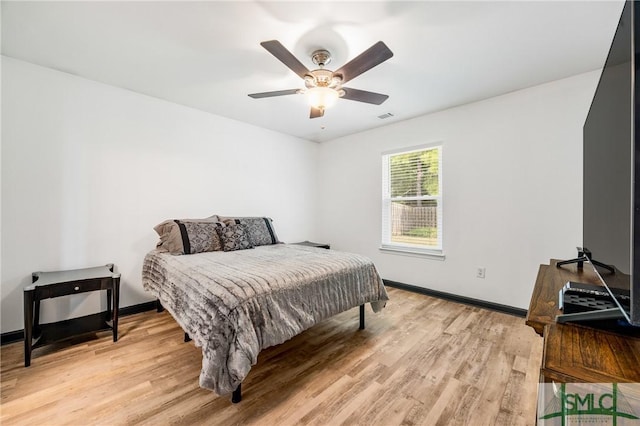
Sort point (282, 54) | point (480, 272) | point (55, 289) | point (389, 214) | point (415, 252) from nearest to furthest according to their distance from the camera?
point (282, 54) < point (55, 289) < point (480, 272) < point (415, 252) < point (389, 214)

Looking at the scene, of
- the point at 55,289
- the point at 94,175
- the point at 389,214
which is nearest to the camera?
the point at 55,289

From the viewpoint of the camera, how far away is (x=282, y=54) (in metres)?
1.68

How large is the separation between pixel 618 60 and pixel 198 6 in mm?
2109

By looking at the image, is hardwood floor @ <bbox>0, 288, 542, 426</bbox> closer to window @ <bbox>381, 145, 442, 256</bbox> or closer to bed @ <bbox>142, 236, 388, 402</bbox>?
bed @ <bbox>142, 236, 388, 402</bbox>

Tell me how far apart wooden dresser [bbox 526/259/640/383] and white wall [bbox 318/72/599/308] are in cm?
214

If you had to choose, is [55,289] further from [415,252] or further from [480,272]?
Result: [480,272]

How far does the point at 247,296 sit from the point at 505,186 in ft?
9.70

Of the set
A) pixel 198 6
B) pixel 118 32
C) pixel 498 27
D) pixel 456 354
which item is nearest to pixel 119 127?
pixel 118 32

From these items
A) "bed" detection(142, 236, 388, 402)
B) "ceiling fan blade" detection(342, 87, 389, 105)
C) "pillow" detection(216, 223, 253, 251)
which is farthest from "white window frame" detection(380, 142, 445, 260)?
"pillow" detection(216, 223, 253, 251)

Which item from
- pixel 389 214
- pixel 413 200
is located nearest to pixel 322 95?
pixel 413 200

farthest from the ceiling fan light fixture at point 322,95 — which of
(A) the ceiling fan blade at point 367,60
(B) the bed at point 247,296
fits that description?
(B) the bed at point 247,296

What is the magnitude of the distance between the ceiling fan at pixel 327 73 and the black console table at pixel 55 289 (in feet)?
6.86

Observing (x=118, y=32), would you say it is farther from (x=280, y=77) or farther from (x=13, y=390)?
(x=13, y=390)

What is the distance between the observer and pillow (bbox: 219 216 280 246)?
10.7 feet
